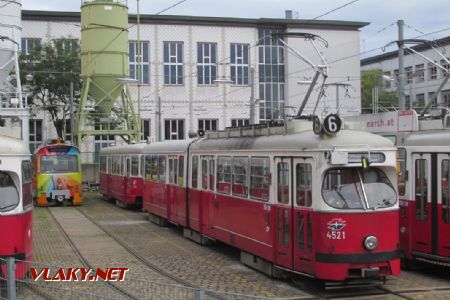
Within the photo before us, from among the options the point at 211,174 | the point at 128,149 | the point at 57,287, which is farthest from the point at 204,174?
the point at 128,149

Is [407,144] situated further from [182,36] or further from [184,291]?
[182,36]

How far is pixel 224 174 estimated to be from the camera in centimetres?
1403

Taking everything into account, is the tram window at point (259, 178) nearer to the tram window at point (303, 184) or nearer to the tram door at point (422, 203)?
the tram window at point (303, 184)

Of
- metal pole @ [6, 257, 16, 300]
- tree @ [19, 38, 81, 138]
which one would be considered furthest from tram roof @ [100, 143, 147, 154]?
metal pole @ [6, 257, 16, 300]

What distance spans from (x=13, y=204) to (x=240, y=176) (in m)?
4.67

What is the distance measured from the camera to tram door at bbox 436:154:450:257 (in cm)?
1123

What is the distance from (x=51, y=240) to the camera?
17594mm

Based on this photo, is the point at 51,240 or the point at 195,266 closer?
the point at 195,266

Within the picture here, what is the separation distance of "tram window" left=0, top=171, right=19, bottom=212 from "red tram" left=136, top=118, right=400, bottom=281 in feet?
14.3

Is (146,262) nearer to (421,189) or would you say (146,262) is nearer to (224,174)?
(224,174)

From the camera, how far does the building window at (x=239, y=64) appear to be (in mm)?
50750

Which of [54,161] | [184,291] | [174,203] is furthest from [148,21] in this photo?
[184,291]

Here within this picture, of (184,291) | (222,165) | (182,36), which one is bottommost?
(184,291)

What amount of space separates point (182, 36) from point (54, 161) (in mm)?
23072
